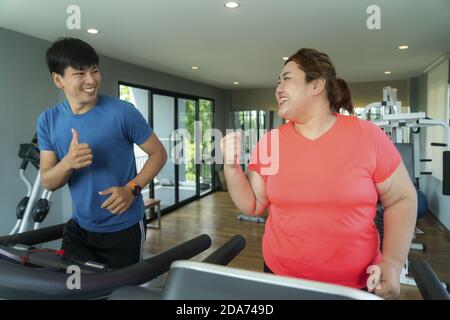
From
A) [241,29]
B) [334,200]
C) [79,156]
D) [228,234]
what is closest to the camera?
[334,200]

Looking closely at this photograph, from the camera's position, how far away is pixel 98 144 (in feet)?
3.96

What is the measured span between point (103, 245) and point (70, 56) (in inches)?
27.1

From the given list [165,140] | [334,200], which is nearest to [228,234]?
[165,140]

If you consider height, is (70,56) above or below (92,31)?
below

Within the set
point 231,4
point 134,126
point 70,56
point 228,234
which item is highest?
point 231,4

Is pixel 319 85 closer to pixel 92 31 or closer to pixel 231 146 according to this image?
pixel 231 146

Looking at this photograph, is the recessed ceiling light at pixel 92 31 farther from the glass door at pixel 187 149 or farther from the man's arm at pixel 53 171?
the glass door at pixel 187 149

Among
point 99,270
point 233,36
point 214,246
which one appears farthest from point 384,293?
point 214,246

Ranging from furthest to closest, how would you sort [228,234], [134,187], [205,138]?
1. [205,138]
2. [228,234]
3. [134,187]

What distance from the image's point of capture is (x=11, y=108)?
2936 millimetres

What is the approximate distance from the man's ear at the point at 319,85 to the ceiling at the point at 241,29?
5.11ft

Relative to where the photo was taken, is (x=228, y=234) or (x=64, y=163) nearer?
(x=64, y=163)

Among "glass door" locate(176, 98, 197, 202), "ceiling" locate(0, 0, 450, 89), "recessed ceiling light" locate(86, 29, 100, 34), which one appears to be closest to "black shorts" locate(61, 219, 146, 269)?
"ceiling" locate(0, 0, 450, 89)

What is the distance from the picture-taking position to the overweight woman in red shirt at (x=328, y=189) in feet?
3.02
